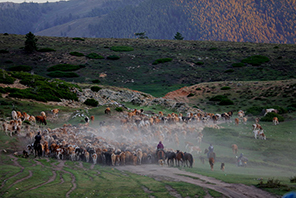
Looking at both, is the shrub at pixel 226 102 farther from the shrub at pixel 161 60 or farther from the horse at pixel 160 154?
the horse at pixel 160 154

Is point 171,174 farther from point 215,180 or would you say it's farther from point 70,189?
point 70,189

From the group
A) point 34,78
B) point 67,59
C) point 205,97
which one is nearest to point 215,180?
point 34,78

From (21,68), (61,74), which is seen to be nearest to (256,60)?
(61,74)

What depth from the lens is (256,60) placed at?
93000 mm

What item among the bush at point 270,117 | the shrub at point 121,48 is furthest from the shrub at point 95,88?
the shrub at point 121,48

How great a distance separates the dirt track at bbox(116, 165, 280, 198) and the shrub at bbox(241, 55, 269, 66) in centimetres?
7413

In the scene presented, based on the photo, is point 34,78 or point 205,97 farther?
point 205,97

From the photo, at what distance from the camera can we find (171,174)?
2177 centimetres

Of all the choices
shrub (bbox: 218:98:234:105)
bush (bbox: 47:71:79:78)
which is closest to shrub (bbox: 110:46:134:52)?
bush (bbox: 47:71:79:78)

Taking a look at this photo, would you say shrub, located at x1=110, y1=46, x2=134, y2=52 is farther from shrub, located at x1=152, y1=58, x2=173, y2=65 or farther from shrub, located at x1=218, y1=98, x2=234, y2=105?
shrub, located at x1=218, y1=98, x2=234, y2=105

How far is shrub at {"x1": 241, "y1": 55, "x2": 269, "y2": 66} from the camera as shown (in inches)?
3591

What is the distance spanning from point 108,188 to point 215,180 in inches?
265

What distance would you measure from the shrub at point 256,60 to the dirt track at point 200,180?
243ft

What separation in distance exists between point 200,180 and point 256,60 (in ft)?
264
